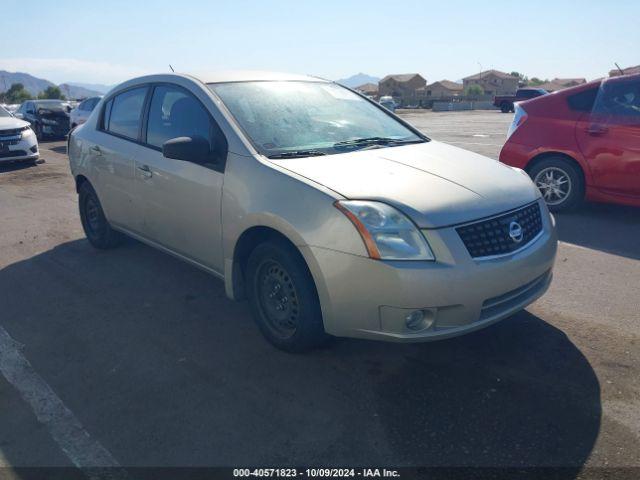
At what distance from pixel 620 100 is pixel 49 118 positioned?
1830 centimetres

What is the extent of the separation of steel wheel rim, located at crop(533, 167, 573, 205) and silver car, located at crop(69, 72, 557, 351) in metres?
2.89

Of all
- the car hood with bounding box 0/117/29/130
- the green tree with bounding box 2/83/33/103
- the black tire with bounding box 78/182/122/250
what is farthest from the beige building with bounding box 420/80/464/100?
the black tire with bounding box 78/182/122/250

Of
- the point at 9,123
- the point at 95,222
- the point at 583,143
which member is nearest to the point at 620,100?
the point at 583,143

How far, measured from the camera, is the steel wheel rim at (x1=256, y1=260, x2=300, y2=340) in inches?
129

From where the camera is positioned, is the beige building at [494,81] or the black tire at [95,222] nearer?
the black tire at [95,222]

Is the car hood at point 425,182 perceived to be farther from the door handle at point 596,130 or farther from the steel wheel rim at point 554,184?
the steel wheel rim at point 554,184

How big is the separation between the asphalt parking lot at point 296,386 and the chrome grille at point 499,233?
2.38ft

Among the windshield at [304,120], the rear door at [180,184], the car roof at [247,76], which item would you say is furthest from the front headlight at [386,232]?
the car roof at [247,76]

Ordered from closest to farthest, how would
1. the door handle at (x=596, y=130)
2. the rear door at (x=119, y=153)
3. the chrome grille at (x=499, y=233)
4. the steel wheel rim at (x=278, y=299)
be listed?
the chrome grille at (x=499, y=233), the steel wheel rim at (x=278, y=299), the rear door at (x=119, y=153), the door handle at (x=596, y=130)

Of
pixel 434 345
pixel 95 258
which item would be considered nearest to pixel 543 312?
pixel 434 345

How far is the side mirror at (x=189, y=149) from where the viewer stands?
139 inches

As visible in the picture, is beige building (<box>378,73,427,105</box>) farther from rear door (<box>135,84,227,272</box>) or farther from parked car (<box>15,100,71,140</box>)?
rear door (<box>135,84,227,272</box>)

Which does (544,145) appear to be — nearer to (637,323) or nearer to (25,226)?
(637,323)

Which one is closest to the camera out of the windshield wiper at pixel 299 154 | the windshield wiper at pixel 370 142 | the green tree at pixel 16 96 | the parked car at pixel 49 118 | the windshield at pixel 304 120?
the windshield wiper at pixel 299 154
